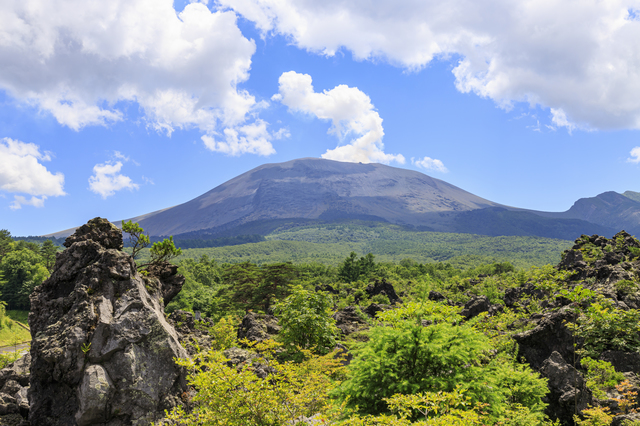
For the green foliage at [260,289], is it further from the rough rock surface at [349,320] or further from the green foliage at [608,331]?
the green foliage at [608,331]

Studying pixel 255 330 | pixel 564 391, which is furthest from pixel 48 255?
pixel 564 391

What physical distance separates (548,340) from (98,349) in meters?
16.3

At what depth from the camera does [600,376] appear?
12008 millimetres

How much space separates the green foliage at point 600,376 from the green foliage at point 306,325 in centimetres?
1077

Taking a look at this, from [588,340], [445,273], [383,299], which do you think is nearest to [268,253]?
[445,273]

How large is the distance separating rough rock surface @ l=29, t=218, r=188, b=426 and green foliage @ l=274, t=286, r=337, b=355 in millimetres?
7995

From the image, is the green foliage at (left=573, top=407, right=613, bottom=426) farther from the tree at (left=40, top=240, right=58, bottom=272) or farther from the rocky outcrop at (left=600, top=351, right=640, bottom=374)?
the tree at (left=40, top=240, right=58, bottom=272)

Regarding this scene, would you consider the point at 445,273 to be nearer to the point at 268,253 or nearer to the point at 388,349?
the point at 388,349

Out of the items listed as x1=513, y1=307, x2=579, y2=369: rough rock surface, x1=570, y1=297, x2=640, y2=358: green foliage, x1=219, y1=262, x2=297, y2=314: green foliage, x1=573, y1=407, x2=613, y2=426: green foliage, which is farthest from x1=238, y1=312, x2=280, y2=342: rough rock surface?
x1=570, y1=297, x2=640, y2=358: green foliage

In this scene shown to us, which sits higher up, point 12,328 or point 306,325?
point 306,325

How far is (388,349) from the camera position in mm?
9453

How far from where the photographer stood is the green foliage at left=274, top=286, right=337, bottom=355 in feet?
58.0

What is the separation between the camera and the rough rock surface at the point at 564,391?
10164 millimetres

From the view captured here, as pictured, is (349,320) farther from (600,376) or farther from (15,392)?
(15,392)
